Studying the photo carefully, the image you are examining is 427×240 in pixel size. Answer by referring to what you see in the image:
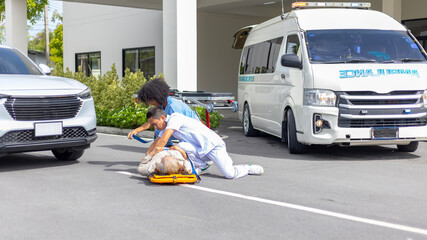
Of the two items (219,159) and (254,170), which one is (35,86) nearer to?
(219,159)

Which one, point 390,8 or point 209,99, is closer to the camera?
point 209,99

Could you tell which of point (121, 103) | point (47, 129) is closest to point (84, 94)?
point (47, 129)

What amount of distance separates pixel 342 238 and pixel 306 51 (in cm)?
500

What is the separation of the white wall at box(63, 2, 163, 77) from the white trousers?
16521 mm

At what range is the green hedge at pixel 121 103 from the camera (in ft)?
42.0

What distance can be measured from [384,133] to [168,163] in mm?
3684

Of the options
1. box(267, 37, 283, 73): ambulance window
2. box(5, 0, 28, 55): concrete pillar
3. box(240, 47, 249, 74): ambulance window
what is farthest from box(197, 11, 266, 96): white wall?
box(267, 37, 283, 73): ambulance window

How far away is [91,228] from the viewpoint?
4.66 meters

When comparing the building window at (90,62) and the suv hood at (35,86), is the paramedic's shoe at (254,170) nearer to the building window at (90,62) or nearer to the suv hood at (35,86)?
the suv hood at (35,86)

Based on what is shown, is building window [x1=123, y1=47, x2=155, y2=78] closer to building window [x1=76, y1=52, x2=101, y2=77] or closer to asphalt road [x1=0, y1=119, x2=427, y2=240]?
building window [x1=76, y1=52, x2=101, y2=77]

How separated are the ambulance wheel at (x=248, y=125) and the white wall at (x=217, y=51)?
32.9 feet

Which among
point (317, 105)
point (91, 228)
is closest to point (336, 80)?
point (317, 105)

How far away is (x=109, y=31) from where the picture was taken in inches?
1019

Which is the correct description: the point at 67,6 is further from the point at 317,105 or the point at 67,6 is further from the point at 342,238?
the point at 342,238
